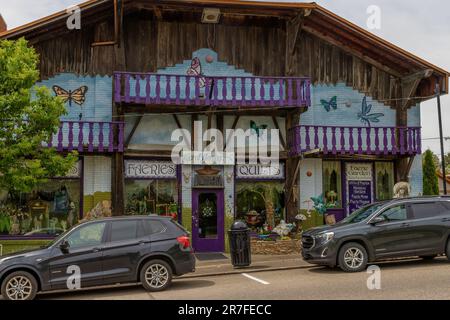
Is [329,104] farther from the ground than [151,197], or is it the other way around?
[329,104]

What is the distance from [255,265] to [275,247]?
8.71 feet

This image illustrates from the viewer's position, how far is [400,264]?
13539mm

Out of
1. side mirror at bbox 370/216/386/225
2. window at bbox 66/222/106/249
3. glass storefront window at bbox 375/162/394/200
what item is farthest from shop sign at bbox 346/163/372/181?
window at bbox 66/222/106/249

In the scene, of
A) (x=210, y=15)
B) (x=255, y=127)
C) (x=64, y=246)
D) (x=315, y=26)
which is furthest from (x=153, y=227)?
(x=315, y=26)

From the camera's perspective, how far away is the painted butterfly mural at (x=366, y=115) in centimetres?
2022

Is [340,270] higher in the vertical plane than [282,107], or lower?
lower

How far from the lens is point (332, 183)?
1998 centimetres

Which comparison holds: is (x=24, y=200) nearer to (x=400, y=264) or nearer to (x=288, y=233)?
(x=288, y=233)

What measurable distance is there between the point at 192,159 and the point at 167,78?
2898 mm

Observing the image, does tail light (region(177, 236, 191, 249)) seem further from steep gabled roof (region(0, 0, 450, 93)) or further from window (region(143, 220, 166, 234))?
A: steep gabled roof (region(0, 0, 450, 93))

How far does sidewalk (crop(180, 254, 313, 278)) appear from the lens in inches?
547

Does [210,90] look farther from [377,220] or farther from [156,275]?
[156,275]
